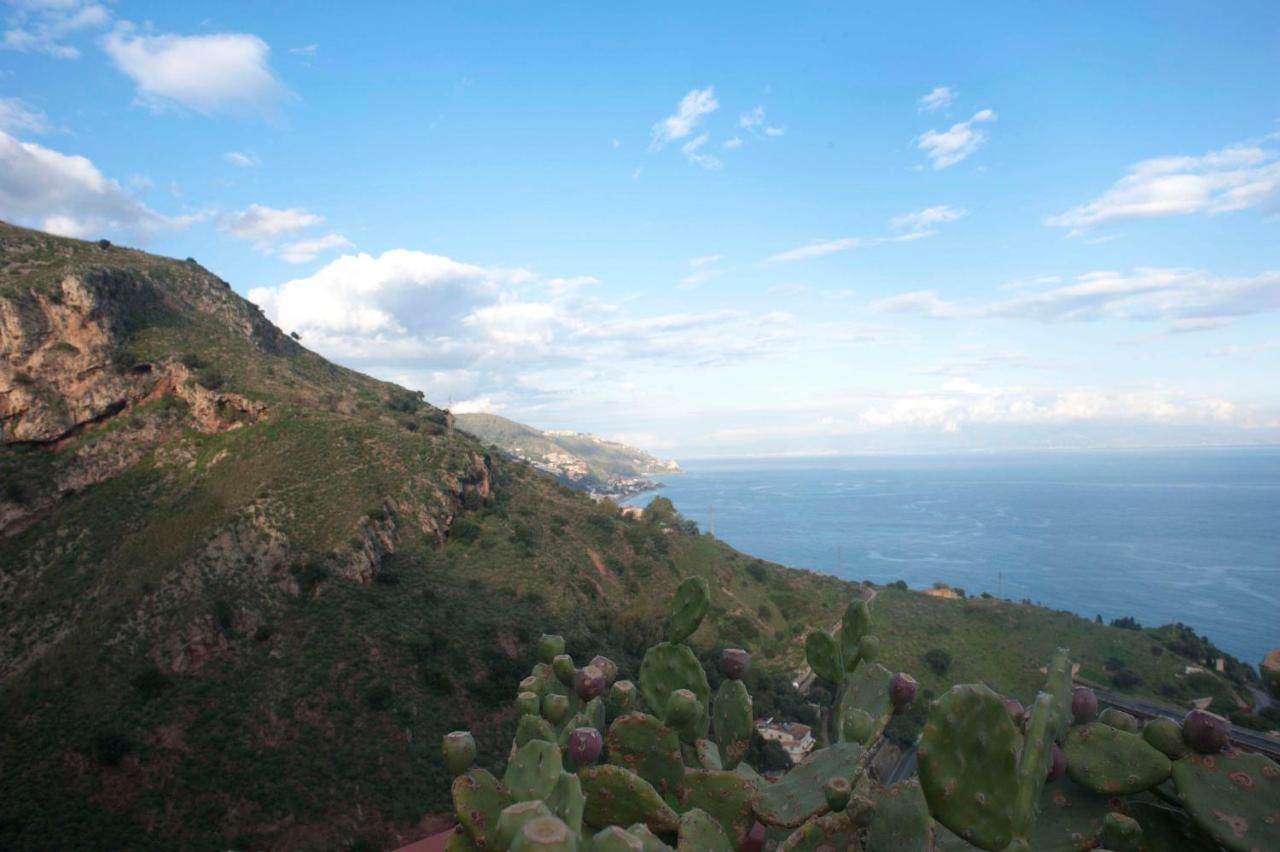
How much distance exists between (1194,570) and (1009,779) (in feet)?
418

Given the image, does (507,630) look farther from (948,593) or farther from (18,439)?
(948,593)

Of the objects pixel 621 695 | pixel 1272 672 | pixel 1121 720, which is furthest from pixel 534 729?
pixel 1272 672

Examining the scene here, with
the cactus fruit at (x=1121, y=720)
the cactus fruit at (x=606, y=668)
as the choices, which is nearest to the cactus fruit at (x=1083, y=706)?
the cactus fruit at (x=1121, y=720)

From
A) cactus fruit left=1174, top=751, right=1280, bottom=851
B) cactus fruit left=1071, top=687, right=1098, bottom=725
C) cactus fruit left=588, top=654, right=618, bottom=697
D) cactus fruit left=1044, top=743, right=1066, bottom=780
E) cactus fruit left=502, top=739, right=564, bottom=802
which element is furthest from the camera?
cactus fruit left=588, top=654, right=618, bottom=697

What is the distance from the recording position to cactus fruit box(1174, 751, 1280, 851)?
8.27 feet

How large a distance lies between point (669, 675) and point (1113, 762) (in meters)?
2.94

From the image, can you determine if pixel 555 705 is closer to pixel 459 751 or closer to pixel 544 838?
pixel 459 751

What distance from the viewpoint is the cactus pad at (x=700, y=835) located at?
3.03 m

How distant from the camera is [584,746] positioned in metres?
3.39

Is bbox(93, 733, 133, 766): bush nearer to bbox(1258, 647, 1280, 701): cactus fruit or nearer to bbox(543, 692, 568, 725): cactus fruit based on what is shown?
bbox(543, 692, 568, 725): cactus fruit

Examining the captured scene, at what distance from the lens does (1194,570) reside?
97.4 meters

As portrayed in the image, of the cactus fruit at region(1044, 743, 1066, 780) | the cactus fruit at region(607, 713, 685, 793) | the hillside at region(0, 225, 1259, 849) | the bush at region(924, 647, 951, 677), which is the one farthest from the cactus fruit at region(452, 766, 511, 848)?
the bush at region(924, 647, 951, 677)

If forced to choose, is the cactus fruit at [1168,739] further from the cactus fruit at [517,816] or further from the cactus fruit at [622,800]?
the cactus fruit at [517,816]

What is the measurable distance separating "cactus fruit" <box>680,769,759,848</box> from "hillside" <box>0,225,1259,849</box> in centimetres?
1970
